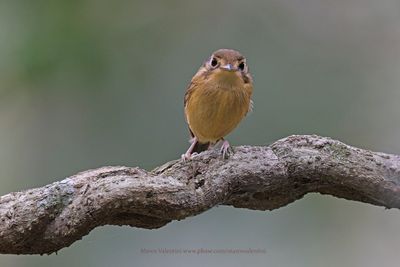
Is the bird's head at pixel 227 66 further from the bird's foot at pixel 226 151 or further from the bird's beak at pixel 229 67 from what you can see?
the bird's foot at pixel 226 151

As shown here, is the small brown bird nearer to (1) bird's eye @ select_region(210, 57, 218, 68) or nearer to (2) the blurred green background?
(1) bird's eye @ select_region(210, 57, 218, 68)

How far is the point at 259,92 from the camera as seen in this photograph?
101 inches

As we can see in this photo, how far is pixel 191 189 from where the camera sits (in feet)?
4.89

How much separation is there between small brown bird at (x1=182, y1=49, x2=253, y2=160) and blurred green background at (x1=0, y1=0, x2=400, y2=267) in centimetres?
13

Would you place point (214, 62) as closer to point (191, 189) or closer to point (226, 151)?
point (226, 151)

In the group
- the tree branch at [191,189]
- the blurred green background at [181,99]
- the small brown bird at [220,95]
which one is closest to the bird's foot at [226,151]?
the tree branch at [191,189]

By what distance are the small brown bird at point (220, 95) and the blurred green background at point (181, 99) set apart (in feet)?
0.42

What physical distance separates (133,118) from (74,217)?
1.20 metres

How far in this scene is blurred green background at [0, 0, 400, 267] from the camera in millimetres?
2324

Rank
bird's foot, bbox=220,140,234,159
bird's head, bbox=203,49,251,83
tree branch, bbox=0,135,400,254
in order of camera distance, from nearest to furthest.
A: tree branch, bbox=0,135,400,254
bird's foot, bbox=220,140,234,159
bird's head, bbox=203,49,251,83

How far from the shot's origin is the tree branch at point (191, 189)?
4.57 ft

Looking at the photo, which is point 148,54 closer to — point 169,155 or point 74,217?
point 169,155

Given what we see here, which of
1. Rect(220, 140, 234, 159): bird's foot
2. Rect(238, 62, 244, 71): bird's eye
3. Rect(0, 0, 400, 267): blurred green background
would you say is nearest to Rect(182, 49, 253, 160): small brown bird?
Rect(238, 62, 244, 71): bird's eye

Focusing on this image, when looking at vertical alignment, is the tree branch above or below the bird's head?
below
